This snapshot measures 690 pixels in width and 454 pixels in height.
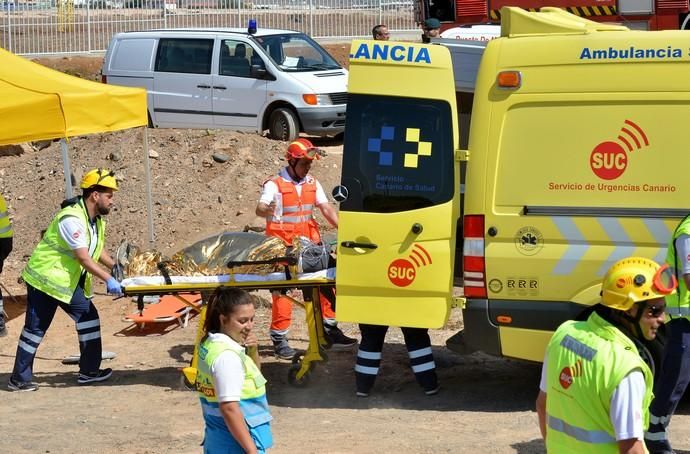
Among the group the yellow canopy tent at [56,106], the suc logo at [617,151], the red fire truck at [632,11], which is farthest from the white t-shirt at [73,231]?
the red fire truck at [632,11]

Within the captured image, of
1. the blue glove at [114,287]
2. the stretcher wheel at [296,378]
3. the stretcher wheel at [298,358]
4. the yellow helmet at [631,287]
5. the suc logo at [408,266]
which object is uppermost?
the yellow helmet at [631,287]

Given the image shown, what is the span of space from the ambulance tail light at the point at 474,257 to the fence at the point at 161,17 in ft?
65.8

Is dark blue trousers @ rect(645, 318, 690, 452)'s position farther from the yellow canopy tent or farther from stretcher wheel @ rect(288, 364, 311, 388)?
the yellow canopy tent

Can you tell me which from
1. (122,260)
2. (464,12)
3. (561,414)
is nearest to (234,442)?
(561,414)

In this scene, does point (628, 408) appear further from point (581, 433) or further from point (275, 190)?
point (275, 190)

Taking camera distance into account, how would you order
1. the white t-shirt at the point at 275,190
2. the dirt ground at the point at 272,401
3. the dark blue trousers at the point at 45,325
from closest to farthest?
the dirt ground at the point at 272,401 → the dark blue trousers at the point at 45,325 → the white t-shirt at the point at 275,190

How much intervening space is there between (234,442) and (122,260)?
13.9 feet

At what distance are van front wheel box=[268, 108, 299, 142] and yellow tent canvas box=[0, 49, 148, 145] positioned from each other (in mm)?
5140

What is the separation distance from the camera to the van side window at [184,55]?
17984mm

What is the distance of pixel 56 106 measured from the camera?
11.0 metres

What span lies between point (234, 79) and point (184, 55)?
1.00 metres

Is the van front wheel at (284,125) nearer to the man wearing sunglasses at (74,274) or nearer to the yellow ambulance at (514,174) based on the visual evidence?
the man wearing sunglasses at (74,274)

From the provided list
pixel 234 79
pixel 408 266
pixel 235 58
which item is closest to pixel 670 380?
pixel 408 266

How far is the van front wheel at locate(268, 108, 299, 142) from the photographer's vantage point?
1739 cm
